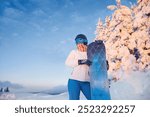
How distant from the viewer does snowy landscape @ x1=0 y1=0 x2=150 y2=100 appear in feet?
14.3

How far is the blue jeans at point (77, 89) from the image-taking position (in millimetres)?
3756

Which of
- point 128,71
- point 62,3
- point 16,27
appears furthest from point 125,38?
point 16,27

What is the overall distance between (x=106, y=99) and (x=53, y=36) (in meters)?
1.24

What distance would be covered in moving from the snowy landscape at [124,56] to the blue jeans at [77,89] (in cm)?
45

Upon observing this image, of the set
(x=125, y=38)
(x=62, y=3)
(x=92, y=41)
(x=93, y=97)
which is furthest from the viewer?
(x=125, y=38)

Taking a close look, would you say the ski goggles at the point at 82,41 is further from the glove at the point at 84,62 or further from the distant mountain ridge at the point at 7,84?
the distant mountain ridge at the point at 7,84

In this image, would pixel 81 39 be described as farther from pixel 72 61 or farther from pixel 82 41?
pixel 72 61

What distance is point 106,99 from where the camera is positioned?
4.00m

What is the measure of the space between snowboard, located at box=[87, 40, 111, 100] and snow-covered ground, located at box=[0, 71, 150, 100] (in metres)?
0.36

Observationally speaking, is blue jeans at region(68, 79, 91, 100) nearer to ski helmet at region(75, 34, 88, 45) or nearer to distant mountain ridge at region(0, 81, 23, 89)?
ski helmet at region(75, 34, 88, 45)

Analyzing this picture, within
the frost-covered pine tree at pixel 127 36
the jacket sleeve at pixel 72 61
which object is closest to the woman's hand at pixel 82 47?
the jacket sleeve at pixel 72 61

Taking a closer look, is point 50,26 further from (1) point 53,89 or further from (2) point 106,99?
(2) point 106,99

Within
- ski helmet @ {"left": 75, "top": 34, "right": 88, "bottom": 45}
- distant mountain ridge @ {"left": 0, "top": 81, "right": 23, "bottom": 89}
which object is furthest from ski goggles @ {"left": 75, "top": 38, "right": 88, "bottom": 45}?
distant mountain ridge @ {"left": 0, "top": 81, "right": 23, "bottom": 89}

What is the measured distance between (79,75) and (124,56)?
4.02 ft
